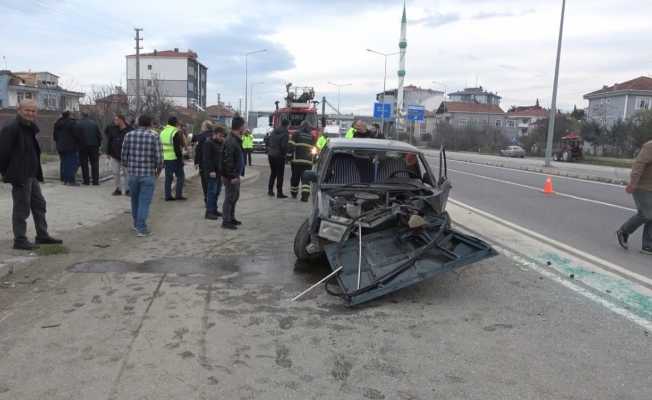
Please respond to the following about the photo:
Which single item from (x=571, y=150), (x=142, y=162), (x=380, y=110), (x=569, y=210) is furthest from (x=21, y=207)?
(x=380, y=110)

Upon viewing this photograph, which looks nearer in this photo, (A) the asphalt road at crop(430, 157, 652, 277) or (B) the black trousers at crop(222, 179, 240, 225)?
(A) the asphalt road at crop(430, 157, 652, 277)

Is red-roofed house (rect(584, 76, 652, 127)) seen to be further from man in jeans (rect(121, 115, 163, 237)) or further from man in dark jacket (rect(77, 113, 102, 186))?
man in jeans (rect(121, 115, 163, 237))

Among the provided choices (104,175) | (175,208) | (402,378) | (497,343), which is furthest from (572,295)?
(104,175)

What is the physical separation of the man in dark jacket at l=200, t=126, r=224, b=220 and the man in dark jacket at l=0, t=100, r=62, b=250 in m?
3.18

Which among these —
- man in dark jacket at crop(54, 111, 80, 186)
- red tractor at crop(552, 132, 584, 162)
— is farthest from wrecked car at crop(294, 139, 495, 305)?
red tractor at crop(552, 132, 584, 162)

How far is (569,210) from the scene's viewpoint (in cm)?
1227

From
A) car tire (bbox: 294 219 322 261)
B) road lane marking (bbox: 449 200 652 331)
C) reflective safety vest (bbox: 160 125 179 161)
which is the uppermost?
reflective safety vest (bbox: 160 125 179 161)

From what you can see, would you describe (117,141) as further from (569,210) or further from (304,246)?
(569,210)

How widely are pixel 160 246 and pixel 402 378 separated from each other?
4686mm

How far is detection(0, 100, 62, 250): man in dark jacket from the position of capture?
658 centimetres

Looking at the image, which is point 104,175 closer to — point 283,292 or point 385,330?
point 283,292

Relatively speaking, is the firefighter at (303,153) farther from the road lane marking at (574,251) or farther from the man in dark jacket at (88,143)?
the man in dark jacket at (88,143)

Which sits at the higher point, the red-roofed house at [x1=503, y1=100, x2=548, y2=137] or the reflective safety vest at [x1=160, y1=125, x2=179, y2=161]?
the red-roofed house at [x1=503, y1=100, x2=548, y2=137]

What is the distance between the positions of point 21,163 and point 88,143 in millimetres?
6439
